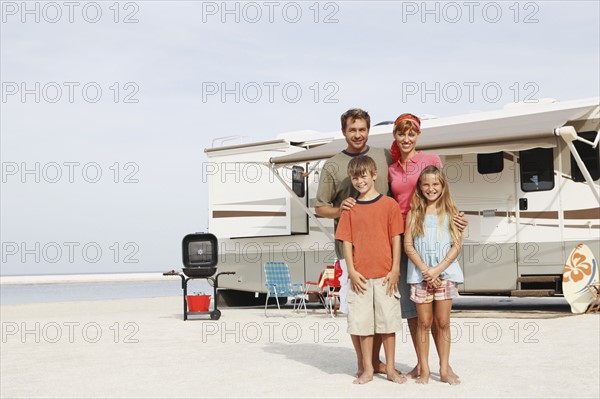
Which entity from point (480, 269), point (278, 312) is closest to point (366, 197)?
point (480, 269)

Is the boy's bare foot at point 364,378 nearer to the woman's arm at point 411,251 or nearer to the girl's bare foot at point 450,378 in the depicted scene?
the girl's bare foot at point 450,378

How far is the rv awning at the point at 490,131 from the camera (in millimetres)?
9702

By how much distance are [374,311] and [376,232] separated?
503 mm

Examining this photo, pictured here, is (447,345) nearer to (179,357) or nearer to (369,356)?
(369,356)

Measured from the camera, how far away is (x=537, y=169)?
10898mm

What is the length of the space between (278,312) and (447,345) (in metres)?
7.59

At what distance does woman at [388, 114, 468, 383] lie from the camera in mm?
5270

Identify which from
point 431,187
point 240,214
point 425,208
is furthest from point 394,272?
point 240,214

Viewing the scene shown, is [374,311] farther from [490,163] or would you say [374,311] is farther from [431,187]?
[490,163]

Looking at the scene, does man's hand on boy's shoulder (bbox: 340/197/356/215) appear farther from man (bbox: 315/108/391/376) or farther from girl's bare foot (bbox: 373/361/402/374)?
girl's bare foot (bbox: 373/361/402/374)

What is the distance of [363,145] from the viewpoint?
5.58 metres

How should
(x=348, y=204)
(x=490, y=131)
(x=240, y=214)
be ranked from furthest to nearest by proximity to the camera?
(x=240, y=214) < (x=490, y=131) < (x=348, y=204)

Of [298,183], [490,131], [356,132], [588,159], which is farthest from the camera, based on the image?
[298,183]

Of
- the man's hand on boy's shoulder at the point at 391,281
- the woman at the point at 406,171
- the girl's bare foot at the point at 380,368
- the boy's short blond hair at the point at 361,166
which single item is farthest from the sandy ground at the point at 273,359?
the boy's short blond hair at the point at 361,166
